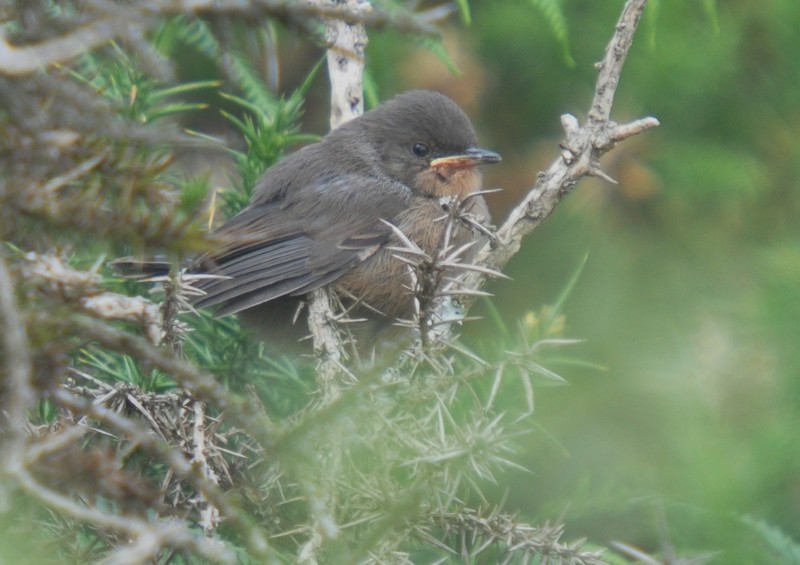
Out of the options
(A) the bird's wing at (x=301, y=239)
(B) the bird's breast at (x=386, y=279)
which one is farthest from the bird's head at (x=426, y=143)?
(B) the bird's breast at (x=386, y=279)

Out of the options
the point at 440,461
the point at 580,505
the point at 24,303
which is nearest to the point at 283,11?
the point at 24,303

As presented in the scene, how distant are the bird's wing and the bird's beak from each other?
9.8 inches

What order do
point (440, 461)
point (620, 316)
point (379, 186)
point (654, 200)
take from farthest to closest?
point (654, 200) → point (379, 186) → point (620, 316) → point (440, 461)

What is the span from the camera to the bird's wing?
14.8 feet

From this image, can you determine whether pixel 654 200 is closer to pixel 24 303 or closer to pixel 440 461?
pixel 440 461

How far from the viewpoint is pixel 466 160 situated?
17.5 feet

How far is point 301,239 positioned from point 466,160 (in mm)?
954

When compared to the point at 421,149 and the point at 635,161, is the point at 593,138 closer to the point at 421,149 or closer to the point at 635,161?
the point at 421,149

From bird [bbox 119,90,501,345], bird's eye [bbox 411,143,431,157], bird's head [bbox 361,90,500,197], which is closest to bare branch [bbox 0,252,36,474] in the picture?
bird [bbox 119,90,501,345]

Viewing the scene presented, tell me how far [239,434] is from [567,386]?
976 millimetres

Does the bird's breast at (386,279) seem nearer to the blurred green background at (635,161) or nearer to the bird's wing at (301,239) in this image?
the bird's wing at (301,239)

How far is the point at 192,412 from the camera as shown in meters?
2.81

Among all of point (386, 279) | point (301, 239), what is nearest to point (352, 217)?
point (301, 239)

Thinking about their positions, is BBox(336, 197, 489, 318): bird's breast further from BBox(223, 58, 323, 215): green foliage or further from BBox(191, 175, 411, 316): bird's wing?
BBox(223, 58, 323, 215): green foliage
